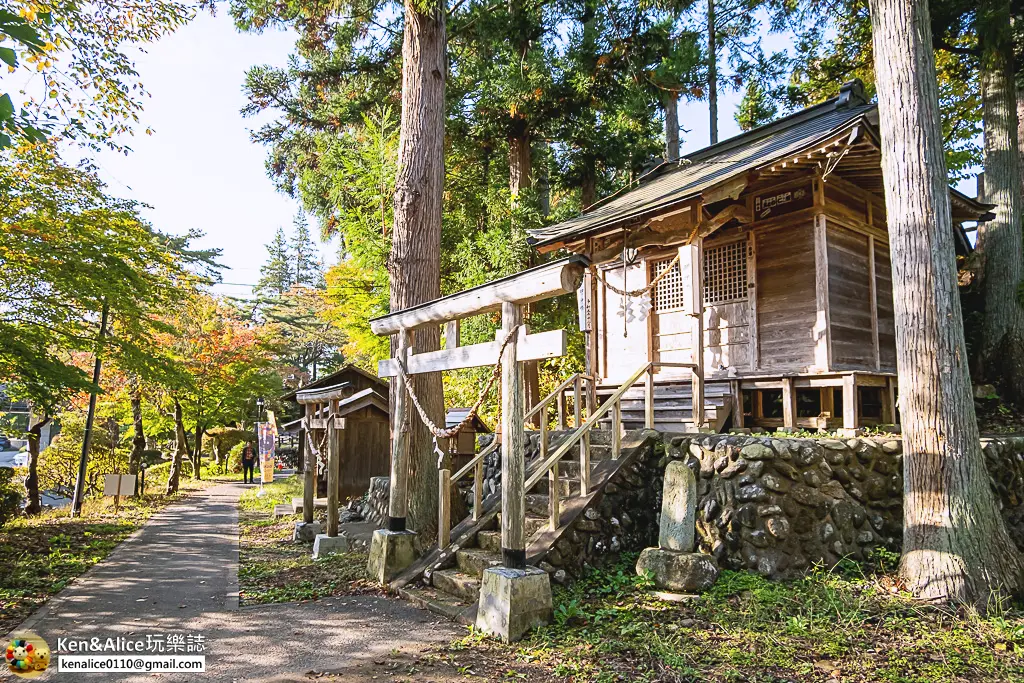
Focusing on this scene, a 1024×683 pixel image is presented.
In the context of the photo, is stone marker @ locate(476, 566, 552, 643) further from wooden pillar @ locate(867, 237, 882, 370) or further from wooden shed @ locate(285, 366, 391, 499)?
wooden shed @ locate(285, 366, 391, 499)

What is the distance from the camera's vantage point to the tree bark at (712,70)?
18609mm

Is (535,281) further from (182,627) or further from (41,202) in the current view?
(41,202)

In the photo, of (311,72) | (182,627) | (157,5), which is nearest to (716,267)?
(182,627)

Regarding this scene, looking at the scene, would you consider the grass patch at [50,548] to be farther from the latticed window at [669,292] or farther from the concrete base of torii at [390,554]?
the latticed window at [669,292]

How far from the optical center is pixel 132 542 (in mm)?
11016

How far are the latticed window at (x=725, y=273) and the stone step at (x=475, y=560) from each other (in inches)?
236

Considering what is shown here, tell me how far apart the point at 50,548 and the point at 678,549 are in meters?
9.76

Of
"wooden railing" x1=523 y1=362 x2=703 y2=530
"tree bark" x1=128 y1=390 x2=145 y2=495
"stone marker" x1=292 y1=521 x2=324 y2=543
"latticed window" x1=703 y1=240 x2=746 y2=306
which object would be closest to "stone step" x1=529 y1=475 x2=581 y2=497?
"wooden railing" x1=523 y1=362 x2=703 y2=530

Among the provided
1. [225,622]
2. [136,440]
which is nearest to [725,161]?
[225,622]

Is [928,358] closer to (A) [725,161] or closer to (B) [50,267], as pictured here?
(A) [725,161]

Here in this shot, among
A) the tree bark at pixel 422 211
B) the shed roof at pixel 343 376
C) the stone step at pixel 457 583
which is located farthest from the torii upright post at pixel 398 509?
the shed roof at pixel 343 376

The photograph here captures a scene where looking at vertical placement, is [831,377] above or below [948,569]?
above

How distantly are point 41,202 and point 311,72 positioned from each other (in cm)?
1056

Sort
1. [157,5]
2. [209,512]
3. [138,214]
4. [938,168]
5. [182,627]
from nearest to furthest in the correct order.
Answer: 1. [182,627]
2. [938,168]
3. [157,5]
4. [138,214]
5. [209,512]
